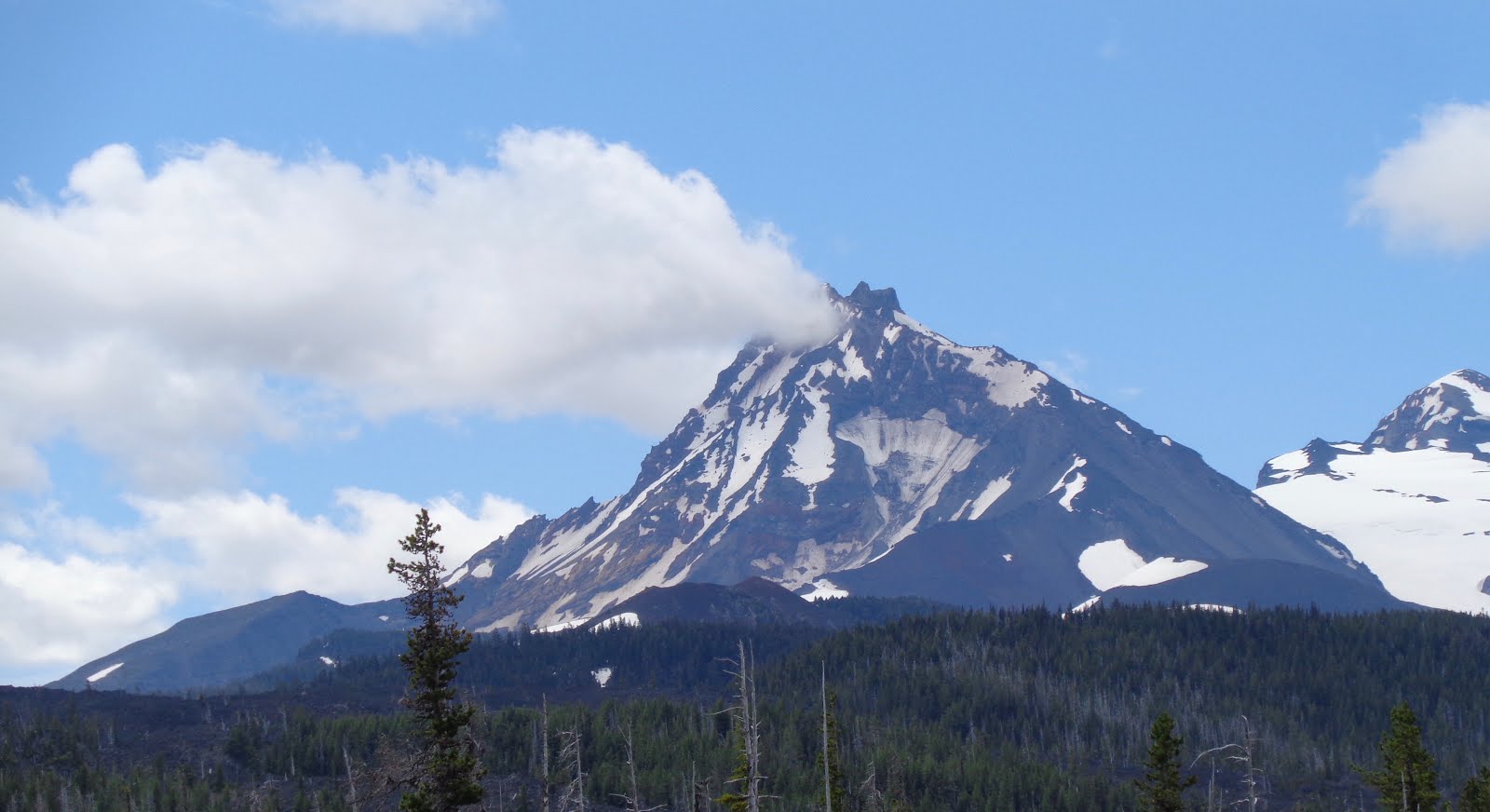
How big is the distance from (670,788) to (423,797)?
13501 cm

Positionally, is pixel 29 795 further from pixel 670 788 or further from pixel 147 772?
pixel 670 788

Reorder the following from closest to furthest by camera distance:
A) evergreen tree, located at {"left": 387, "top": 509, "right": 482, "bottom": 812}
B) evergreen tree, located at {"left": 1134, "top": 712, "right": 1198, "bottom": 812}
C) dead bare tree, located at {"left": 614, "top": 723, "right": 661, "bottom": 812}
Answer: evergreen tree, located at {"left": 387, "top": 509, "right": 482, "bottom": 812}, dead bare tree, located at {"left": 614, "top": 723, "right": 661, "bottom": 812}, evergreen tree, located at {"left": 1134, "top": 712, "right": 1198, "bottom": 812}

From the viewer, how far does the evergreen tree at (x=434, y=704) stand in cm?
5538

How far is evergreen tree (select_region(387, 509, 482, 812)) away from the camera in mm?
55375

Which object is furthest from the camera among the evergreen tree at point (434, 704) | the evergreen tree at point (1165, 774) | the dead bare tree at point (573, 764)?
the evergreen tree at point (1165, 774)

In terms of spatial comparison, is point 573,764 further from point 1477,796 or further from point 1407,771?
point 1477,796

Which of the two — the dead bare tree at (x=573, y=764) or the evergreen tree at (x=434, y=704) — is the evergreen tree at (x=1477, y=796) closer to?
the dead bare tree at (x=573, y=764)

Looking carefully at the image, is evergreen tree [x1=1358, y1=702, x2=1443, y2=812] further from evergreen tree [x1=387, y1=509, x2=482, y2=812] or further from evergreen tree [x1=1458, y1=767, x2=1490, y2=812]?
evergreen tree [x1=387, y1=509, x2=482, y2=812]

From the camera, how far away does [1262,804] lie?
198625 millimetres

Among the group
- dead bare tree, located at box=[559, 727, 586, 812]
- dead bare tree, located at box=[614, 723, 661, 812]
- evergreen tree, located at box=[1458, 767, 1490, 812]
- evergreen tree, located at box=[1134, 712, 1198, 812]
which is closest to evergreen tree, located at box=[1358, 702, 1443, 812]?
evergreen tree, located at box=[1458, 767, 1490, 812]

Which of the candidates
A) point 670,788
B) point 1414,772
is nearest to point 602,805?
point 670,788

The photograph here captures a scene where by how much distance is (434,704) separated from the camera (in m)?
56.0

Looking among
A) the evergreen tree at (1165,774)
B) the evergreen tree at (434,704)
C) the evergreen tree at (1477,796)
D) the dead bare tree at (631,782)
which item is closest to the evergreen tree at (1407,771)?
the evergreen tree at (1477,796)

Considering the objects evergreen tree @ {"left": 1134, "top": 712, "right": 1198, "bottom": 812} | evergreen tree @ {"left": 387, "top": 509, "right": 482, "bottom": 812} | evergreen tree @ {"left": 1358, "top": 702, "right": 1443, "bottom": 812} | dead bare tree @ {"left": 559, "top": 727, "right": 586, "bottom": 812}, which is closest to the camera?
evergreen tree @ {"left": 387, "top": 509, "right": 482, "bottom": 812}
